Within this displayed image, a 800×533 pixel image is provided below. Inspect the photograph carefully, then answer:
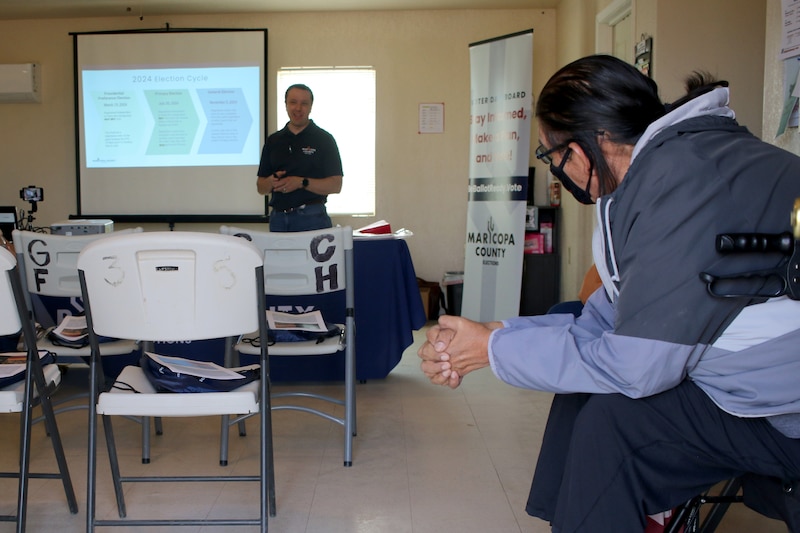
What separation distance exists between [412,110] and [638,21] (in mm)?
2657

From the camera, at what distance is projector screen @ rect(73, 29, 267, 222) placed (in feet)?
21.7

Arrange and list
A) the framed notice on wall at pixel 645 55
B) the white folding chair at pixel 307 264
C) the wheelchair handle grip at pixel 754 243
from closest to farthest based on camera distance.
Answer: the wheelchair handle grip at pixel 754 243, the white folding chair at pixel 307 264, the framed notice on wall at pixel 645 55

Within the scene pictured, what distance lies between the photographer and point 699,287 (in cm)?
112

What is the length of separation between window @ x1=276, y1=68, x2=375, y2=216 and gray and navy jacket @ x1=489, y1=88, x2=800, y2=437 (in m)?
5.71

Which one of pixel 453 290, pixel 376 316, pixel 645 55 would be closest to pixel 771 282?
pixel 376 316

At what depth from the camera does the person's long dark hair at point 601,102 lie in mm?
1283

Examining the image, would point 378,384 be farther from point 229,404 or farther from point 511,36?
point 511,36

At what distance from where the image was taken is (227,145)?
21.9 ft

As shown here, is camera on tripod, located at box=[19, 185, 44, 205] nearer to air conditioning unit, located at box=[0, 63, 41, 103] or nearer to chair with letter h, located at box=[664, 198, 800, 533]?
air conditioning unit, located at box=[0, 63, 41, 103]

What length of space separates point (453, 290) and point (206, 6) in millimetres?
3143

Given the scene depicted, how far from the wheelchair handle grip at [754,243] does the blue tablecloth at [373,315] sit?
2.66m

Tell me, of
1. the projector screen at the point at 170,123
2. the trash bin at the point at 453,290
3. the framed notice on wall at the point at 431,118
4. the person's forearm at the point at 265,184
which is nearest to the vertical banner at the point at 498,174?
the trash bin at the point at 453,290

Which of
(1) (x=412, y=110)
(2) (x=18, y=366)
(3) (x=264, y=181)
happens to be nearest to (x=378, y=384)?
(3) (x=264, y=181)

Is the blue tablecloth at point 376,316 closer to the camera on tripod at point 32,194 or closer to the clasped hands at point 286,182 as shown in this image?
the clasped hands at point 286,182
